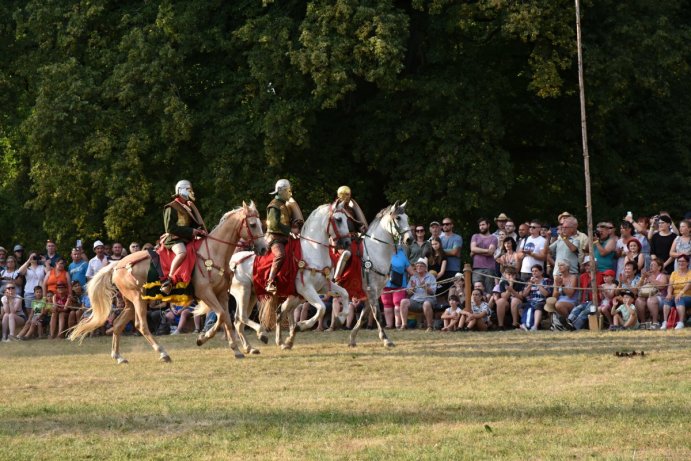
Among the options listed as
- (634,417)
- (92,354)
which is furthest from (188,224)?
(634,417)

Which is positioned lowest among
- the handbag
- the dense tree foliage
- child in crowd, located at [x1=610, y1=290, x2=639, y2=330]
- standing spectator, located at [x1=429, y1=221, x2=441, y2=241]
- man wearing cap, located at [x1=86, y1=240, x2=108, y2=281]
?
child in crowd, located at [x1=610, y1=290, x2=639, y2=330]

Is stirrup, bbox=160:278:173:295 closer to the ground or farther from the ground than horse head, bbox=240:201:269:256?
closer to the ground

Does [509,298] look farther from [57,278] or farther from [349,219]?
[57,278]

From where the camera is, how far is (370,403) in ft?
42.3

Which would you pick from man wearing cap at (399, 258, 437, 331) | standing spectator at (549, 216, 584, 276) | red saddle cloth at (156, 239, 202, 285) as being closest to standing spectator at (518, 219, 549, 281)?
standing spectator at (549, 216, 584, 276)

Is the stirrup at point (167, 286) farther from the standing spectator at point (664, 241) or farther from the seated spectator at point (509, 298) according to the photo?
the standing spectator at point (664, 241)

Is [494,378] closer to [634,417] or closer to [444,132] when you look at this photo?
[634,417]

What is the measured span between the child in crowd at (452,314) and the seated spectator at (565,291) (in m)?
2.09

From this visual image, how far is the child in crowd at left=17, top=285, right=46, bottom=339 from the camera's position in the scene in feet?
94.7

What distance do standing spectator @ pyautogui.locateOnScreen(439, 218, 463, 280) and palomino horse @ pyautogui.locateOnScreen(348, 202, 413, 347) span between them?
3635 millimetres

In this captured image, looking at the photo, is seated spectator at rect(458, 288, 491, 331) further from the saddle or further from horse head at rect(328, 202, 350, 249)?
the saddle

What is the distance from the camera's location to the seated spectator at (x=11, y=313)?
2919 centimetres

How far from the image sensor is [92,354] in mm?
22078

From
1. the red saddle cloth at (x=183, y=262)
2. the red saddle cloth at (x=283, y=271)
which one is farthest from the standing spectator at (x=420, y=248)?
the red saddle cloth at (x=183, y=262)
